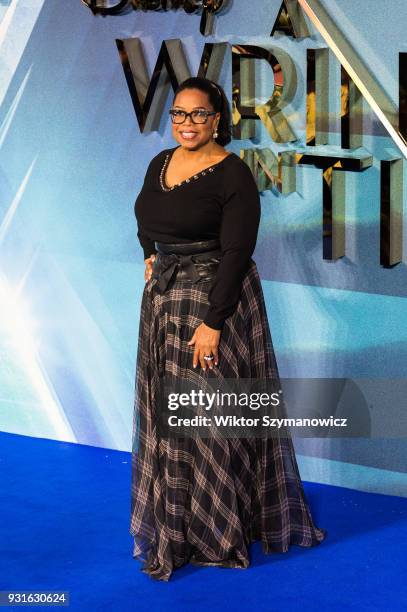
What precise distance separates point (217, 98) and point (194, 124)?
0.39 feet

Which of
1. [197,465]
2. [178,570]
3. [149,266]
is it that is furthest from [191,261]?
[178,570]

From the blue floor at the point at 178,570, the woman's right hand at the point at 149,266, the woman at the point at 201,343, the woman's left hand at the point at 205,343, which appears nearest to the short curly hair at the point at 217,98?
the woman at the point at 201,343

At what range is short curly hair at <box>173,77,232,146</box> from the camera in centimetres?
384

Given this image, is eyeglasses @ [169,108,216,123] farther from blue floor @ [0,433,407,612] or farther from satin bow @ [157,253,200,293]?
blue floor @ [0,433,407,612]

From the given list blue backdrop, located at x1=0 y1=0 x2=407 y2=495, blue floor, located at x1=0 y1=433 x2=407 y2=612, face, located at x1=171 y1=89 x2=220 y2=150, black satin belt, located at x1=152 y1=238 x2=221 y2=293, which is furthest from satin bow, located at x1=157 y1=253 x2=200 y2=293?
blue floor, located at x1=0 y1=433 x2=407 y2=612

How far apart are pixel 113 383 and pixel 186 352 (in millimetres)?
1484

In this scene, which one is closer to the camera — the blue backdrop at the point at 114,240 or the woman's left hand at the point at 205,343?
the woman's left hand at the point at 205,343

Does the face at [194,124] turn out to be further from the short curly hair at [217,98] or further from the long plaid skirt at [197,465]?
the long plaid skirt at [197,465]

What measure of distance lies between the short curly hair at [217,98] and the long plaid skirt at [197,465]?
445 mm

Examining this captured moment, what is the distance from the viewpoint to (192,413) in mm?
3959

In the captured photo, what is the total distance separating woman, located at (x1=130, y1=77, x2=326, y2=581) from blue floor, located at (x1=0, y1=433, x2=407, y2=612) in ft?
0.34

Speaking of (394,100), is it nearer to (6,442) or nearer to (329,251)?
(329,251)

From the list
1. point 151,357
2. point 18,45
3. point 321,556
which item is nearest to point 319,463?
point 321,556

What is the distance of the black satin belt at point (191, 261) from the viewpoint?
154 inches
